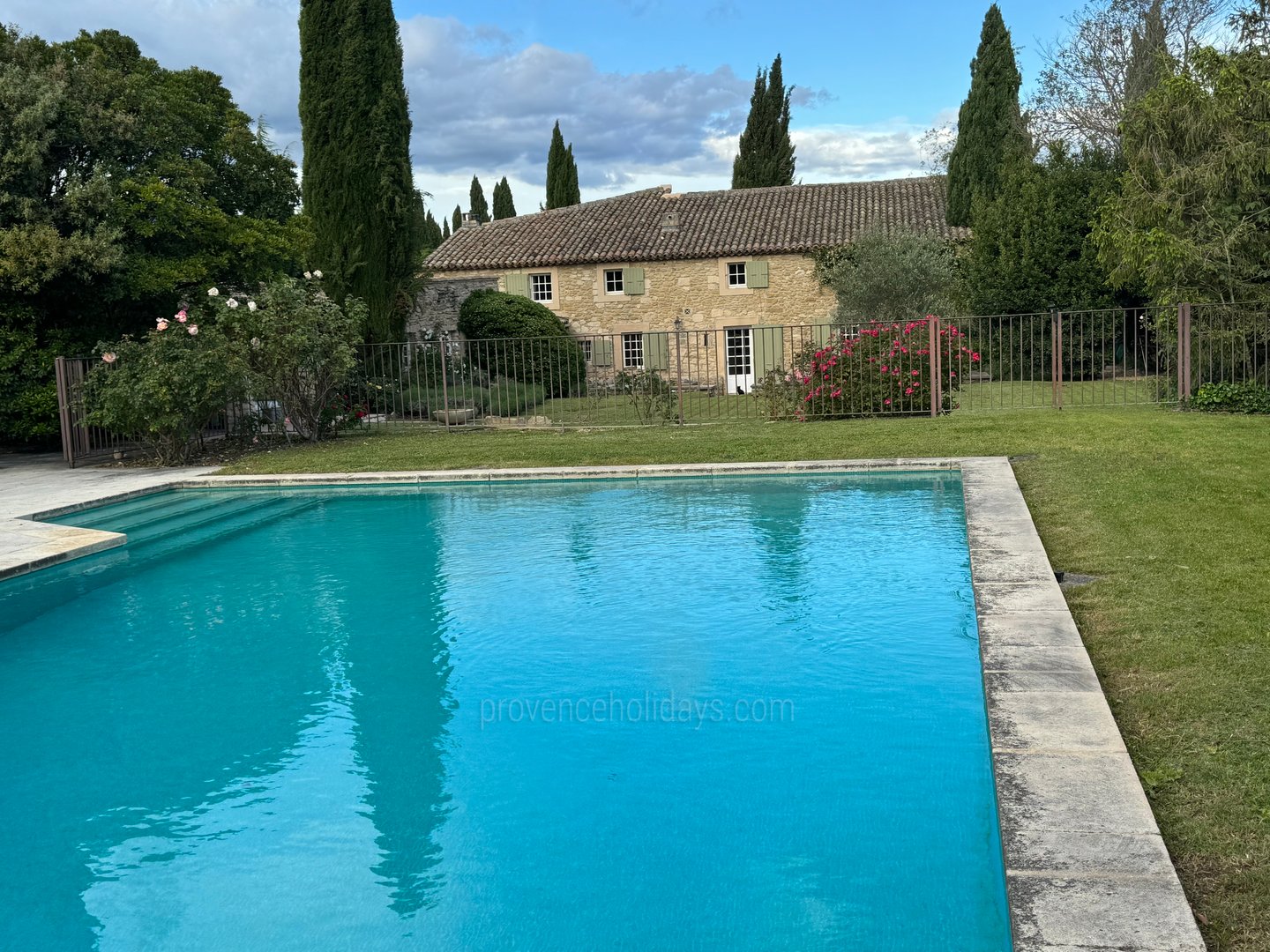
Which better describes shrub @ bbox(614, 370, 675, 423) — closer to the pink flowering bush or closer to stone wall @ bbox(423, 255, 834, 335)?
the pink flowering bush

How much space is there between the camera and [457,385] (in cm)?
2266

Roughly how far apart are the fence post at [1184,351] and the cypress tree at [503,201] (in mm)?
45465

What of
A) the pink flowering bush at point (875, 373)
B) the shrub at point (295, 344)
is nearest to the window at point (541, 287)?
the shrub at point (295, 344)

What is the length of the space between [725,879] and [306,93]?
19601 millimetres

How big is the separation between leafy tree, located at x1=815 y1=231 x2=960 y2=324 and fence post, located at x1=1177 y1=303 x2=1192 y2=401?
392 inches

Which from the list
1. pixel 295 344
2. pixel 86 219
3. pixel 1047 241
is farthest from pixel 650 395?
pixel 1047 241

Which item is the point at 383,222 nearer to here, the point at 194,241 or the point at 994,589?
the point at 194,241

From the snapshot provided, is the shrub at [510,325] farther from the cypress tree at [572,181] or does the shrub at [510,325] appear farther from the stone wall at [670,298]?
the cypress tree at [572,181]

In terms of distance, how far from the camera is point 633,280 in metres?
30.9

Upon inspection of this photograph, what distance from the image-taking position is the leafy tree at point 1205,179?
49.1 ft

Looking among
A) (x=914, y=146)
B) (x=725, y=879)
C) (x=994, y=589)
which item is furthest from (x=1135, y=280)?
(x=725, y=879)

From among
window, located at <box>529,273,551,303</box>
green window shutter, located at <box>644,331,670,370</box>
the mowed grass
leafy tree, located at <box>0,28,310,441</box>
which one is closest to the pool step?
the mowed grass

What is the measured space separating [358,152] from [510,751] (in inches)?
695

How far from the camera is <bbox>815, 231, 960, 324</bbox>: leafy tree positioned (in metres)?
25.7
